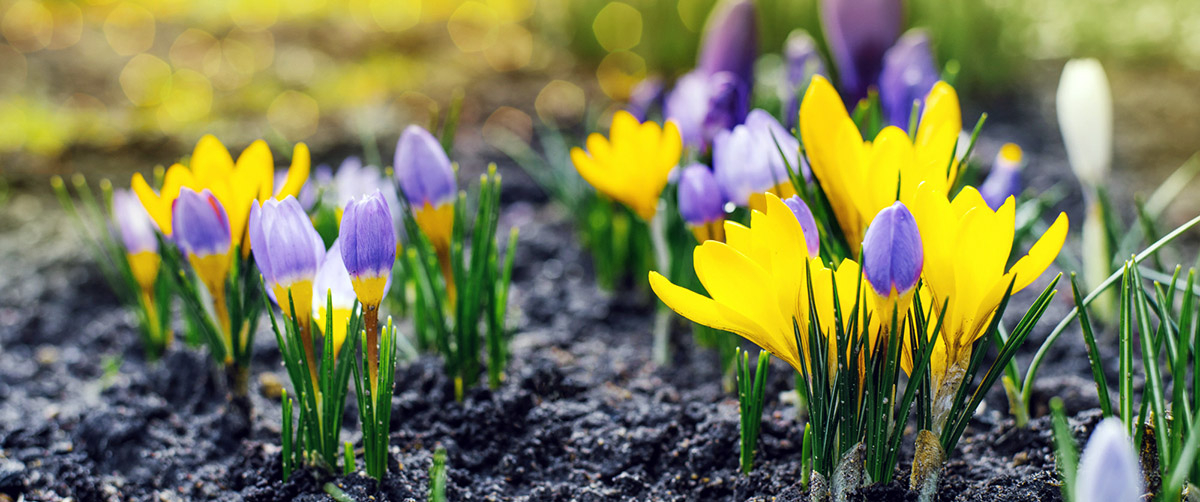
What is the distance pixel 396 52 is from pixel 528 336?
8.79 ft

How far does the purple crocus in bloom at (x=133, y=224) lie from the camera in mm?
1323

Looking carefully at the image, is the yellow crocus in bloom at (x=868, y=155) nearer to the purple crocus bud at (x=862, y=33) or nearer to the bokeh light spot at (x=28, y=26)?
the purple crocus bud at (x=862, y=33)

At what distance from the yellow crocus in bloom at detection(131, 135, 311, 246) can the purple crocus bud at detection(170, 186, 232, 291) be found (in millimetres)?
35

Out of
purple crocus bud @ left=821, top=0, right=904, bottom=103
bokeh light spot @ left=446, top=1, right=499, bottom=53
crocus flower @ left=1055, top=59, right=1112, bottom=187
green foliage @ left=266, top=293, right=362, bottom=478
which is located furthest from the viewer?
bokeh light spot @ left=446, top=1, right=499, bottom=53

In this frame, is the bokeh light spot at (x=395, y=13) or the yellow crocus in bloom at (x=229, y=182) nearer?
the yellow crocus in bloom at (x=229, y=182)

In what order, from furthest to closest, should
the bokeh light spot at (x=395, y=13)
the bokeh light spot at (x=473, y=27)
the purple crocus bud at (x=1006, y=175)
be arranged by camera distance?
Result: 1. the bokeh light spot at (x=395, y=13)
2. the bokeh light spot at (x=473, y=27)
3. the purple crocus bud at (x=1006, y=175)

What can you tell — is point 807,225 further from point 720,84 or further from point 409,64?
point 409,64

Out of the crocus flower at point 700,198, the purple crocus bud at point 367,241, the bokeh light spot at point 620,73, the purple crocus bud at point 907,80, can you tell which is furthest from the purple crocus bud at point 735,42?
the bokeh light spot at point 620,73

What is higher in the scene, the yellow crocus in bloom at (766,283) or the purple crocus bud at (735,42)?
the purple crocus bud at (735,42)

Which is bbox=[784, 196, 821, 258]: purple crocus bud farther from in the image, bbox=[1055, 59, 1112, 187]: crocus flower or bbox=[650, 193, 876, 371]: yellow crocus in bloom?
bbox=[1055, 59, 1112, 187]: crocus flower

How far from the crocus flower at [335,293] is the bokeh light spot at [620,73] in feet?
7.17

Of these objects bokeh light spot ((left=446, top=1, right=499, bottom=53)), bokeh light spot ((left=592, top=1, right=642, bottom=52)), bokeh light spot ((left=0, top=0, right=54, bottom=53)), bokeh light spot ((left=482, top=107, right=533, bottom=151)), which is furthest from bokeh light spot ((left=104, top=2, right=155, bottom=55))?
bokeh light spot ((left=592, top=1, right=642, bottom=52))

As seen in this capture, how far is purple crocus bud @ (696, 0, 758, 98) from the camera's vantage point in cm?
163

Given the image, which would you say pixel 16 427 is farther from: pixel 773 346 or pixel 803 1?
pixel 803 1
